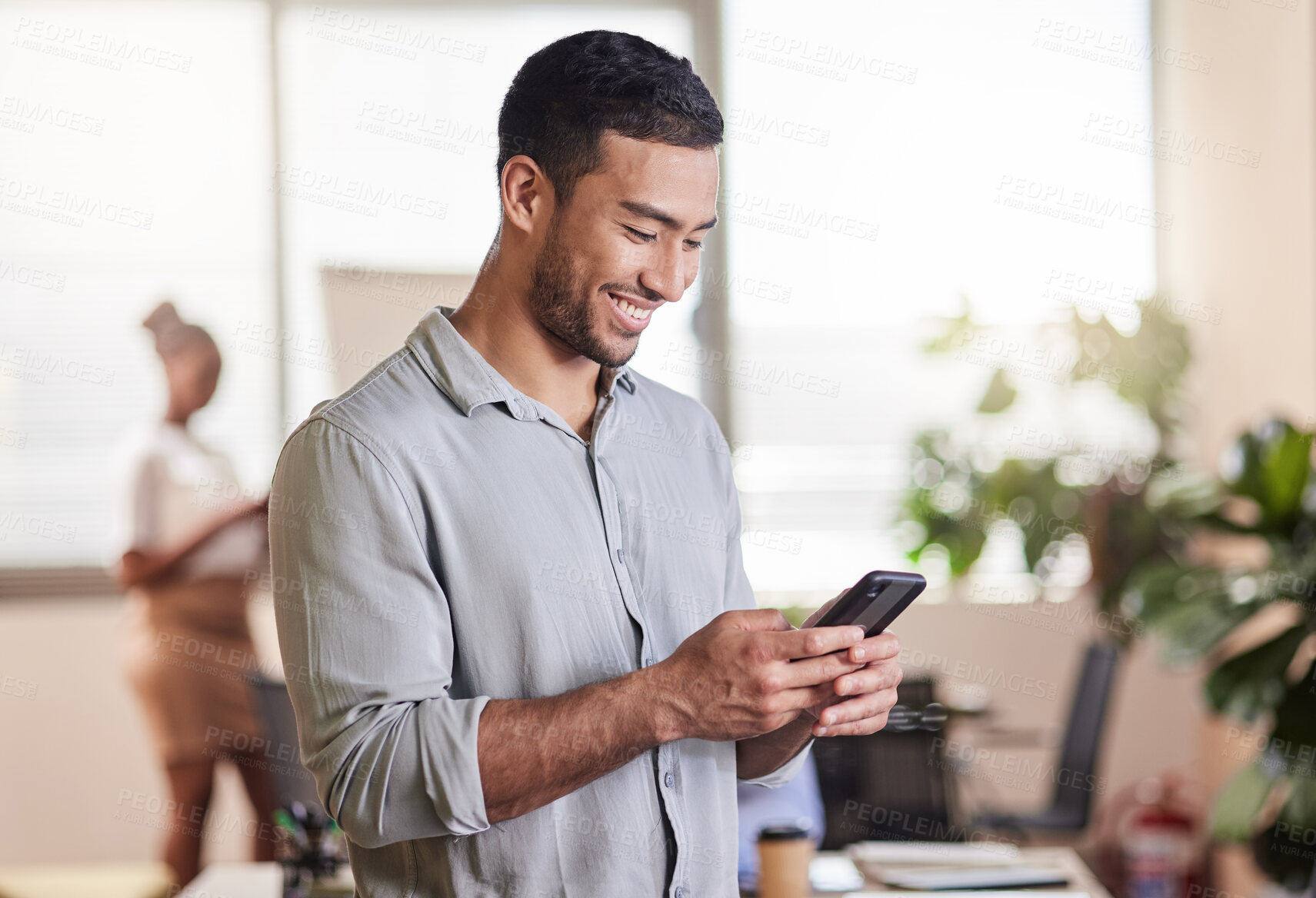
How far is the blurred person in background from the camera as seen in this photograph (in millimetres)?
3609

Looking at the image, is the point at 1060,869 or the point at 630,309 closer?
the point at 630,309

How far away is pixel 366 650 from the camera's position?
3.74 feet

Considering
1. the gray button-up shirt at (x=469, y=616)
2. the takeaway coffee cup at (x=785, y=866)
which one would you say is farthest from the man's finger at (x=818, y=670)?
the takeaway coffee cup at (x=785, y=866)

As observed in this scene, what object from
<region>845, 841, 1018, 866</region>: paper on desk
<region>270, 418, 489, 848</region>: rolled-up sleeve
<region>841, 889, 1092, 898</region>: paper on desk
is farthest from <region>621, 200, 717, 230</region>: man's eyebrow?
<region>845, 841, 1018, 866</region>: paper on desk

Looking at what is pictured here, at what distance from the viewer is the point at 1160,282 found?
5160 mm

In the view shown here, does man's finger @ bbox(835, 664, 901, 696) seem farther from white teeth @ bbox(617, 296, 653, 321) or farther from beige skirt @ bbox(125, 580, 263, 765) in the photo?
beige skirt @ bbox(125, 580, 263, 765)

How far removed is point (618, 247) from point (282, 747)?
91.6 inches

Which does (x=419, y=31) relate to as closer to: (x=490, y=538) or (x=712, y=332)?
(x=712, y=332)

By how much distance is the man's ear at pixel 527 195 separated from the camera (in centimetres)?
133

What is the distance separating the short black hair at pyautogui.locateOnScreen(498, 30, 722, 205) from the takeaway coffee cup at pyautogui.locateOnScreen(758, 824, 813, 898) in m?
0.97

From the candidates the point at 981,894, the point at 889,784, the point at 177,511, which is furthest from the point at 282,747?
the point at 981,894

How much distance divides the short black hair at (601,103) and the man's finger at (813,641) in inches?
20.3

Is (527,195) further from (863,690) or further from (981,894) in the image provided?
(981,894)

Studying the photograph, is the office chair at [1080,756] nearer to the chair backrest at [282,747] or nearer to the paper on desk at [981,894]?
the chair backrest at [282,747]
